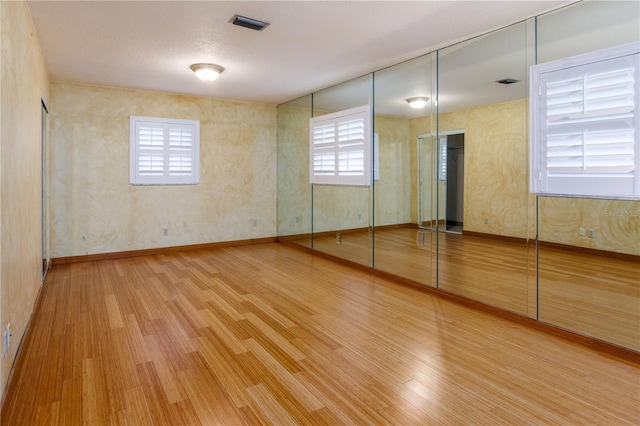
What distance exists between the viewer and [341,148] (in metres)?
5.45

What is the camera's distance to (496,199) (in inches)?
139

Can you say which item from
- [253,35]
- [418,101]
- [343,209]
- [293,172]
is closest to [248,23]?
[253,35]

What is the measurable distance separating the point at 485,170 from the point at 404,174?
1.00 m

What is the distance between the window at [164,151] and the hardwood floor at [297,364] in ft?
7.69

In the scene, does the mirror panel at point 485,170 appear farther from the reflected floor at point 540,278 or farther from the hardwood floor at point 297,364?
the hardwood floor at point 297,364

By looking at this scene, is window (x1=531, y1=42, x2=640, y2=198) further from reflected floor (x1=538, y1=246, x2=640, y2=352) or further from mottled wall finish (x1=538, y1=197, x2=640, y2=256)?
reflected floor (x1=538, y1=246, x2=640, y2=352)

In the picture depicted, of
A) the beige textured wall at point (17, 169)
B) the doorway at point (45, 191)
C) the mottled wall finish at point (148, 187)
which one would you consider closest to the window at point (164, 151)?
the mottled wall finish at point (148, 187)

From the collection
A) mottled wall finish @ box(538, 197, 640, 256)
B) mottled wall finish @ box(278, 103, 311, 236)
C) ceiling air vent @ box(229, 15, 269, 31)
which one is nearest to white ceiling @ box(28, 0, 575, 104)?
ceiling air vent @ box(229, 15, 269, 31)

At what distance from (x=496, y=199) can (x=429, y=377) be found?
1.84m

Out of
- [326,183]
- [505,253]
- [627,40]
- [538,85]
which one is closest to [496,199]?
[505,253]

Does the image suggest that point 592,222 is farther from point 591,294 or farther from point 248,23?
point 248,23

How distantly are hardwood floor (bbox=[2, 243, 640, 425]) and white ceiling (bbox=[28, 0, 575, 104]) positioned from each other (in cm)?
251

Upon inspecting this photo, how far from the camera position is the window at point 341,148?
500 centimetres

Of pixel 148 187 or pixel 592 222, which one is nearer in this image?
pixel 592 222
